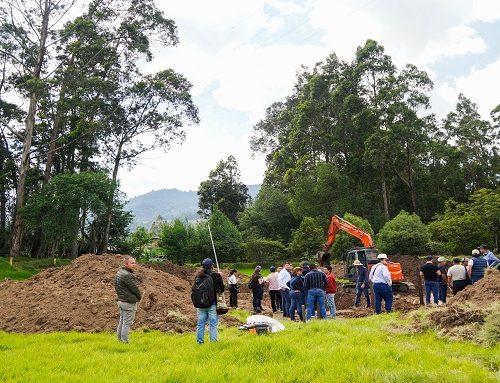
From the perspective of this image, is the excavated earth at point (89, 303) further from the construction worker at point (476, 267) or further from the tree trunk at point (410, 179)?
the tree trunk at point (410, 179)

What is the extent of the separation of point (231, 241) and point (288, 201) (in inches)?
390

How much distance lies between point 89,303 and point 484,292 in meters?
10.0

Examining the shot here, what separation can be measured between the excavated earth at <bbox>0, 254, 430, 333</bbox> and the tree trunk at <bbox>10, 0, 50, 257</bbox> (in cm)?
1622

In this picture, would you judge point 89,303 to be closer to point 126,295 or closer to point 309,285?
point 126,295

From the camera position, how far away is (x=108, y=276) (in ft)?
51.3

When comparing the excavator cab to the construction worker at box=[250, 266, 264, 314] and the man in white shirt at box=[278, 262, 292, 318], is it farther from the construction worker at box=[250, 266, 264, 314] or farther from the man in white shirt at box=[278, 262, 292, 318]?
the man in white shirt at box=[278, 262, 292, 318]

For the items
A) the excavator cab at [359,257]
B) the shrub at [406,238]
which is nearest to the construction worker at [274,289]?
the excavator cab at [359,257]

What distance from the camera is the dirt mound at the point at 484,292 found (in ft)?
32.7

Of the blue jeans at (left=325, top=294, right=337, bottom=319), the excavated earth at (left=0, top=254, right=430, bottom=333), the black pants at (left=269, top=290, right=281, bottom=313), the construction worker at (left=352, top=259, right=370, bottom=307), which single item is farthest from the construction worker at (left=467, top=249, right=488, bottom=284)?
the black pants at (left=269, top=290, right=281, bottom=313)

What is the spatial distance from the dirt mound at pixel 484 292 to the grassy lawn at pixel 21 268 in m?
23.3

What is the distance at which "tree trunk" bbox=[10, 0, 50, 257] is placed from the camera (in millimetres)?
32834

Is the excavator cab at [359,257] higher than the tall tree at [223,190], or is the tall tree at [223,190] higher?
the tall tree at [223,190]

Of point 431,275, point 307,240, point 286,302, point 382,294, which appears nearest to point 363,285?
point 431,275

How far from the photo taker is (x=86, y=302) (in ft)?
42.9
